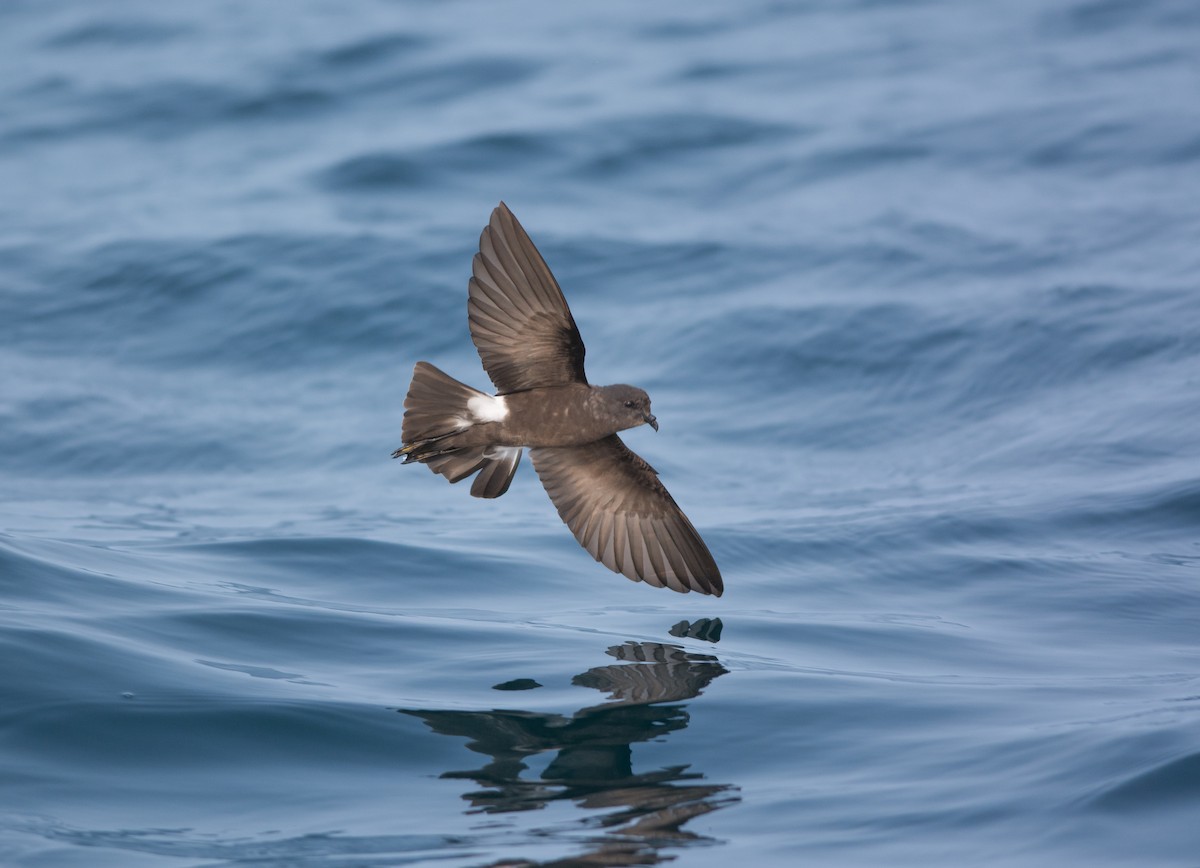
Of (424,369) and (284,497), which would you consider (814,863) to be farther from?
(284,497)

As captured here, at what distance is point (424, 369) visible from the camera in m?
5.96

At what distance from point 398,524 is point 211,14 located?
39.2 ft

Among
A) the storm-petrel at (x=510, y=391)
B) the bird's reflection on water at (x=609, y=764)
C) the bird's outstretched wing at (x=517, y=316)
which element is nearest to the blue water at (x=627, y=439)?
the bird's reflection on water at (x=609, y=764)

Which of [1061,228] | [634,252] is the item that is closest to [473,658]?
[634,252]

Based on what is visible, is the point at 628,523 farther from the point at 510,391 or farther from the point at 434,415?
the point at 434,415

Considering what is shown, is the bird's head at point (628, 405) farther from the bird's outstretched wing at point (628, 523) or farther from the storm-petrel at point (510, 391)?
the bird's outstretched wing at point (628, 523)

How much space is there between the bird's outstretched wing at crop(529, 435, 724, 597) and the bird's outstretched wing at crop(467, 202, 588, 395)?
774mm

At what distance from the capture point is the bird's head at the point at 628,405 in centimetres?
595

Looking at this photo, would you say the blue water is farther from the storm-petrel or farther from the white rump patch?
the white rump patch

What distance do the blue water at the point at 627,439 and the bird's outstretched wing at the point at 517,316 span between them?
1294 mm

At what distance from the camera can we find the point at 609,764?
17.5 ft

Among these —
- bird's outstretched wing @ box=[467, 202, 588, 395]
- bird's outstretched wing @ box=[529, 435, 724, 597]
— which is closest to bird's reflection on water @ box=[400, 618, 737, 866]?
bird's outstretched wing @ box=[529, 435, 724, 597]

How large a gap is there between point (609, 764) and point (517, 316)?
178 centimetres

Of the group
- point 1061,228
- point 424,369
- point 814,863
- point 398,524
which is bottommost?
point 814,863
